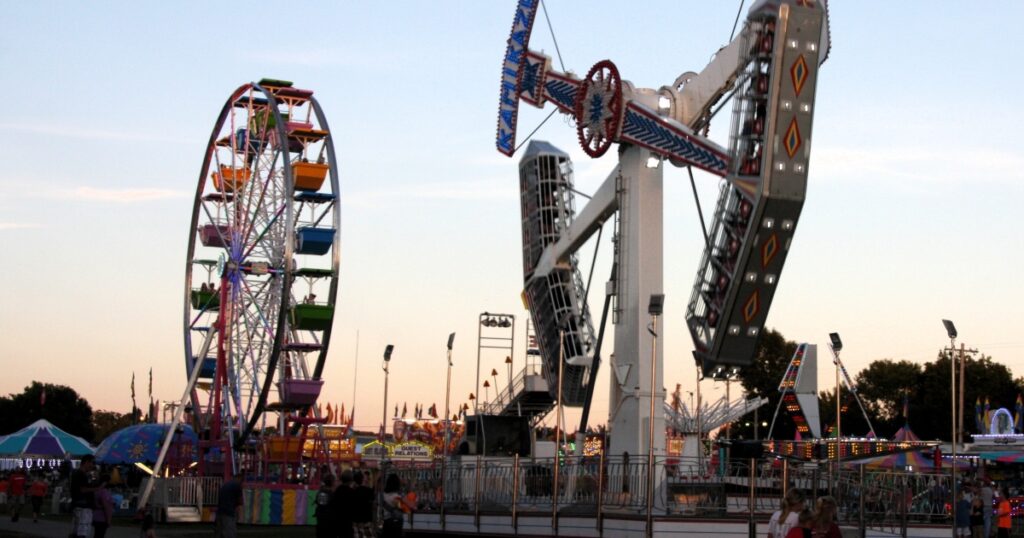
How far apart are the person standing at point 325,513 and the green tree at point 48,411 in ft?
399

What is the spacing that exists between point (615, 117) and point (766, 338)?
256 feet

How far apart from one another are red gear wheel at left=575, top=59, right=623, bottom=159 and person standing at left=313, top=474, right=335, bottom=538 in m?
13.4

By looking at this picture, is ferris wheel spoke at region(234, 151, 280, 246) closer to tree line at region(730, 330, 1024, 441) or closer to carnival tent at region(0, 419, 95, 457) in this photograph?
carnival tent at region(0, 419, 95, 457)

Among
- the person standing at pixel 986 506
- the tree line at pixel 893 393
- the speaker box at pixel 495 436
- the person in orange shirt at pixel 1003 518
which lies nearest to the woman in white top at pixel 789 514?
the person standing at pixel 986 506

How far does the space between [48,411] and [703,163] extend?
393 ft

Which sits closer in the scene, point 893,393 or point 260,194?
point 260,194

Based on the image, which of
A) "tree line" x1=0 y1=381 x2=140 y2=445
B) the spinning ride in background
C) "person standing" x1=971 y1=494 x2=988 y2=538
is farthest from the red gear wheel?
"tree line" x1=0 y1=381 x2=140 y2=445

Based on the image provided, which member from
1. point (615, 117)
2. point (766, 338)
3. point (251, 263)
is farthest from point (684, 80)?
point (766, 338)

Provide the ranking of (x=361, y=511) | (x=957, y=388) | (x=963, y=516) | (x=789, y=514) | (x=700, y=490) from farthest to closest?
(x=957, y=388)
(x=963, y=516)
(x=700, y=490)
(x=361, y=511)
(x=789, y=514)

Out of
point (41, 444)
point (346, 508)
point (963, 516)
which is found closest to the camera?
point (346, 508)

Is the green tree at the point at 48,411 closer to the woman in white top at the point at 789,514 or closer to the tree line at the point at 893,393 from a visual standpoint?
the tree line at the point at 893,393

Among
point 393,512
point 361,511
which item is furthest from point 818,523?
point 393,512

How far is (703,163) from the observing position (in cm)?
3466

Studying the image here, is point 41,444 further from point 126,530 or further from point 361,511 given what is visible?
point 361,511
